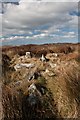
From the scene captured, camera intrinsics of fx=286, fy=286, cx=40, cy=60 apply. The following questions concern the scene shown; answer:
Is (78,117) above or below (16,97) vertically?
below

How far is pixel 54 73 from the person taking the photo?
9219 millimetres

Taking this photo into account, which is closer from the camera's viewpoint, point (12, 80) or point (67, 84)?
point (67, 84)

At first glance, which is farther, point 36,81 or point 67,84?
point 36,81

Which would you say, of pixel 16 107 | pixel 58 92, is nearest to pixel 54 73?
Answer: pixel 58 92

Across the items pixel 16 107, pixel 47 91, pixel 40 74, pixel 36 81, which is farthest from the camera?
pixel 40 74

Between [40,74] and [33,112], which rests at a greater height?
[40,74]

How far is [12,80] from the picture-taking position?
9570 millimetres

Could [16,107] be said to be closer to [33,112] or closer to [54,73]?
[33,112]

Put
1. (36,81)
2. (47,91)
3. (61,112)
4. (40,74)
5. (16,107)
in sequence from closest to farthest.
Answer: (16,107) → (61,112) → (47,91) → (36,81) → (40,74)

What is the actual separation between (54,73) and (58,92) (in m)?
1.23

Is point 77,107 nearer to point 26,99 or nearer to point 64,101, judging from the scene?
point 64,101

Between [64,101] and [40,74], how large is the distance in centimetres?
217

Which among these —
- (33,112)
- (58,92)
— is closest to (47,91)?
(58,92)

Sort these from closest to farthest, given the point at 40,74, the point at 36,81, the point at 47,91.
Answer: the point at 47,91 → the point at 36,81 → the point at 40,74
